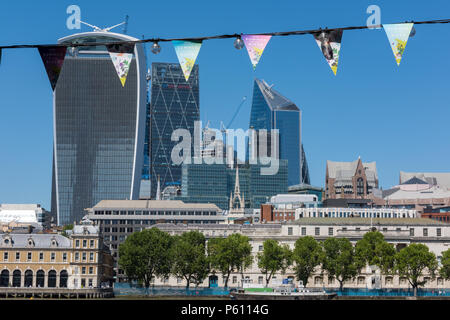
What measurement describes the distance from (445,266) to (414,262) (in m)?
9.46

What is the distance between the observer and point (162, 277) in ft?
567

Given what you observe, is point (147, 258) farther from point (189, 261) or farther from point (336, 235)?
point (336, 235)

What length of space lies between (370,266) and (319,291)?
16469 millimetres

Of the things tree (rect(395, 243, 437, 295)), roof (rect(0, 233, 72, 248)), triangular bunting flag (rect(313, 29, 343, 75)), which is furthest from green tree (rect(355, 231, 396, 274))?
triangular bunting flag (rect(313, 29, 343, 75))

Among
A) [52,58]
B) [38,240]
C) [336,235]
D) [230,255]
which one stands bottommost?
[230,255]

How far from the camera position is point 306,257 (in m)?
161

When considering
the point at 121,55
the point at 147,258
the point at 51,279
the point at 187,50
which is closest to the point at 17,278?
the point at 51,279

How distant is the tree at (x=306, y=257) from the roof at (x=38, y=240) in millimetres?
47732

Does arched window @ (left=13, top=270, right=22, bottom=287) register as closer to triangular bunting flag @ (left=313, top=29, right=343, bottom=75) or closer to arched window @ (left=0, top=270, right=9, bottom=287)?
arched window @ (left=0, top=270, right=9, bottom=287)

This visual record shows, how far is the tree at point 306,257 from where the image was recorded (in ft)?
526

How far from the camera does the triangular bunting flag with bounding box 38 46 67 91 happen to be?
110ft
